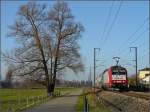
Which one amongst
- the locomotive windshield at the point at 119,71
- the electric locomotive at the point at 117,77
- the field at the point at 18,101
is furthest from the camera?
the locomotive windshield at the point at 119,71

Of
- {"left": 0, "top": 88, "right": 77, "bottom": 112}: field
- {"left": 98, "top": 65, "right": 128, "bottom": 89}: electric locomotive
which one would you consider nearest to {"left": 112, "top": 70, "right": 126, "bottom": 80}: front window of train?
{"left": 98, "top": 65, "right": 128, "bottom": 89}: electric locomotive

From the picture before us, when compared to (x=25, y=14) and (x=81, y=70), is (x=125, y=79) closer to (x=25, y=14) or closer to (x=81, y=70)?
(x=81, y=70)

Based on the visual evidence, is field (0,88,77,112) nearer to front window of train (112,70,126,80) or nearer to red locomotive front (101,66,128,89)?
red locomotive front (101,66,128,89)

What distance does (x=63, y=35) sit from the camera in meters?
68.3

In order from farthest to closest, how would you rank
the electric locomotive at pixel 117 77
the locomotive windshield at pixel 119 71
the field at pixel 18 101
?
the locomotive windshield at pixel 119 71 → the electric locomotive at pixel 117 77 → the field at pixel 18 101

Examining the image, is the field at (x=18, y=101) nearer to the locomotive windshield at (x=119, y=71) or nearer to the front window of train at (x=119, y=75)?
the front window of train at (x=119, y=75)

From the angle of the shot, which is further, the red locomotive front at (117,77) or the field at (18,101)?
the red locomotive front at (117,77)

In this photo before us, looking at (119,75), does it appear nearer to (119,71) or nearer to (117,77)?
(117,77)

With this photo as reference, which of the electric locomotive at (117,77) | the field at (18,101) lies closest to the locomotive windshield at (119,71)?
the electric locomotive at (117,77)

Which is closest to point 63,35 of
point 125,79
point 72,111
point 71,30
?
point 71,30

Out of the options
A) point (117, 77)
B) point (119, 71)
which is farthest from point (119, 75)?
point (119, 71)

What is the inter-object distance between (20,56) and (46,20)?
6994 millimetres

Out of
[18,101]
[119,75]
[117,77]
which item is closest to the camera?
[18,101]

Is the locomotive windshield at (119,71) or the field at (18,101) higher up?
the locomotive windshield at (119,71)
